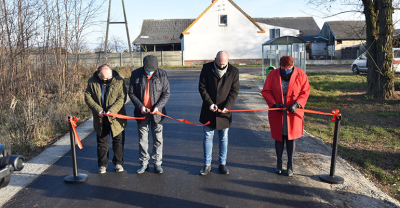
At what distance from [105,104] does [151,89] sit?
0.77 m

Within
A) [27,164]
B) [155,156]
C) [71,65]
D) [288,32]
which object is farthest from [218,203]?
[288,32]

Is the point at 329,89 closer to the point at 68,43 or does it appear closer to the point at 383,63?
the point at 383,63

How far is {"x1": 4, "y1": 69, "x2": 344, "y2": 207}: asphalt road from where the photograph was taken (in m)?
4.20

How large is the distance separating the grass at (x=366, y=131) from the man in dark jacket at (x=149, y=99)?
338 cm

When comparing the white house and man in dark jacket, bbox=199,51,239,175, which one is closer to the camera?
man in dark jacket, bbox=199,51,239,175

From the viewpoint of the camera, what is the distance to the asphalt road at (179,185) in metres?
4.20

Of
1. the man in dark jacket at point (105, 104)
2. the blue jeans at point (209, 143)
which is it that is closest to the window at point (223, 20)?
the man in dark jacket at point (105, 104)

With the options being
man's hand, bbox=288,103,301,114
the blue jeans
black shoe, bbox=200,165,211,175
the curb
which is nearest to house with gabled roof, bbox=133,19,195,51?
the curb

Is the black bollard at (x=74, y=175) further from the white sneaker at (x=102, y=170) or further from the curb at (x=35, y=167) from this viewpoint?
the curb at (x=35, y=167)

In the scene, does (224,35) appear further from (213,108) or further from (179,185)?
(179,185)

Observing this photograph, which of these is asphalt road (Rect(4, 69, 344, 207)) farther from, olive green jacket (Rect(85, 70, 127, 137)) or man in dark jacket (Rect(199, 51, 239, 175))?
olive green jacket (Rect(85, 70, 127, 137))

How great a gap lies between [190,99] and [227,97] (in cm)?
765

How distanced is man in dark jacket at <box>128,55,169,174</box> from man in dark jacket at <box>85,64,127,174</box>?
9.9 inches

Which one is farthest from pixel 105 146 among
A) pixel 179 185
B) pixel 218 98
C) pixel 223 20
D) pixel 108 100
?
pixel 223 20
